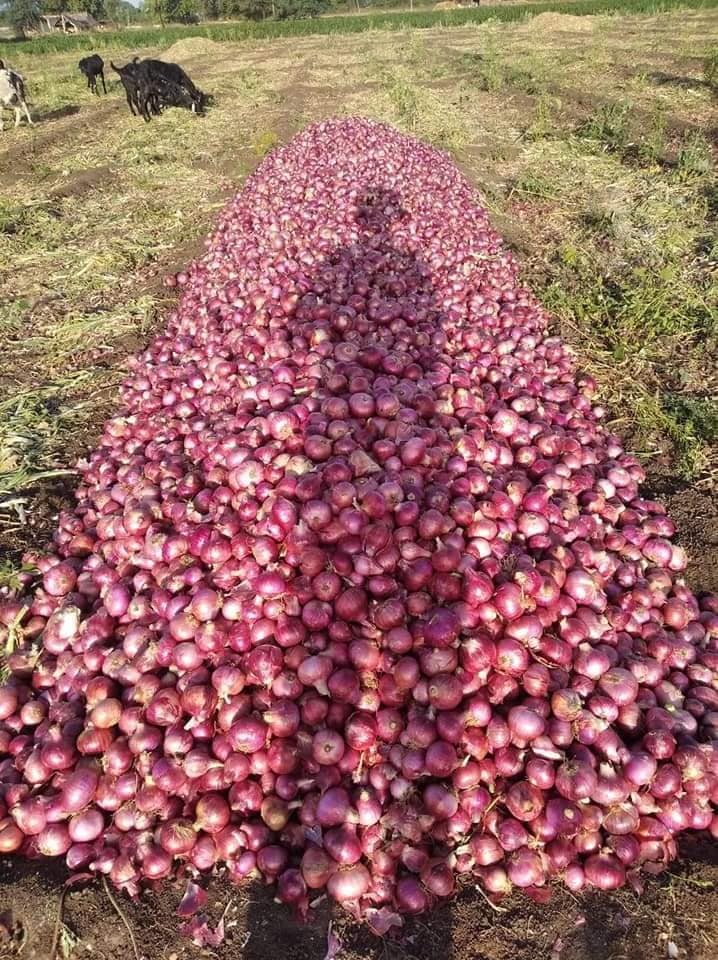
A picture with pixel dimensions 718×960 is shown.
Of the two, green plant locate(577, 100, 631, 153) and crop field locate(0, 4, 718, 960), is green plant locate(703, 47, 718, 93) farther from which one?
green plant locate(577, 100, 631, 153)

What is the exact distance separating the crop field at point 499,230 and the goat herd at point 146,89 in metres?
0.64

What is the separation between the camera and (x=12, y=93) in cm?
1784

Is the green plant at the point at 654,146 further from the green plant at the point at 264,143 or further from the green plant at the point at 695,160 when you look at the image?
the green plant at the point at 264,143

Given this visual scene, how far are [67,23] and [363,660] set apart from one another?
97.4 m

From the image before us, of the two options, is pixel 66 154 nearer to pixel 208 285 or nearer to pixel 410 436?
pixel 208 285

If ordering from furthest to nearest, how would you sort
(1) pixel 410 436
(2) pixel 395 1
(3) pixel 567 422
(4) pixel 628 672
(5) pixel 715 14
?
1. (2) pixel 395 1
2. (5) pixel 715 14
3. (3) pixel 567 422
4. (1) pixel 410 436
5. (4) pixel 628 672

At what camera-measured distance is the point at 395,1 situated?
85.9 m

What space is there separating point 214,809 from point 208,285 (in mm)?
6315

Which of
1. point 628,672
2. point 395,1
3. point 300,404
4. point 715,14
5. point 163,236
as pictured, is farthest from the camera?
point 395,1

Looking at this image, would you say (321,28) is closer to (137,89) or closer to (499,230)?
(137,89)

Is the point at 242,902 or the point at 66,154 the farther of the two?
the point at 66,154

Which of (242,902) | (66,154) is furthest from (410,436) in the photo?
(66,154)

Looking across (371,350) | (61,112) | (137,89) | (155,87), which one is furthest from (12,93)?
(371,350)

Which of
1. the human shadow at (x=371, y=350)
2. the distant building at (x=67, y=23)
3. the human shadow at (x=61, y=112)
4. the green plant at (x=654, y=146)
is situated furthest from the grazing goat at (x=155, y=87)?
the distant building at (x=67, y=23)
